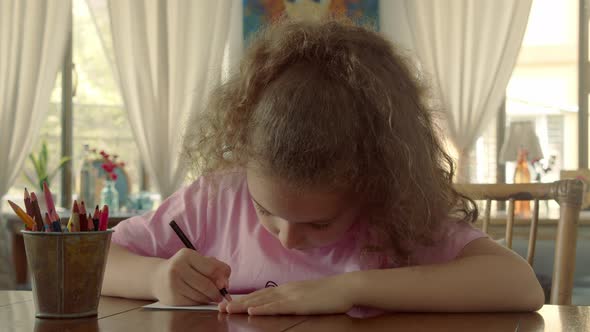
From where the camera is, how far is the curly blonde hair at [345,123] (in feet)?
3.00

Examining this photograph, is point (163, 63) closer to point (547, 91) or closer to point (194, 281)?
point (547, 91)

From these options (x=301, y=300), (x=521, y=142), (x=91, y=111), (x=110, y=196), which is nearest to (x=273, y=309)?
(x=301, y=300)

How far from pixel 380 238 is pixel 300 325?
8.9 inches

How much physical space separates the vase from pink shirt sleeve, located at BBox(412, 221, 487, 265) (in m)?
3.22

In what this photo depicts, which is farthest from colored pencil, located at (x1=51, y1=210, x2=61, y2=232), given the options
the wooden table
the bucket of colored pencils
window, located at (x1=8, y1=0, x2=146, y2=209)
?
window, located at (x1=8, y1=0, x2=146, y2=209)

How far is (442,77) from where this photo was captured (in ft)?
14.0

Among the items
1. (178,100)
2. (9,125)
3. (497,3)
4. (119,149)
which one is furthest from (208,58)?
(497,3)

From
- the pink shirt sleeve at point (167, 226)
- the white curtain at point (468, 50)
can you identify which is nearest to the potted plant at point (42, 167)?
the white curtain at point (468, 50)

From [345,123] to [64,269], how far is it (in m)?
0.37

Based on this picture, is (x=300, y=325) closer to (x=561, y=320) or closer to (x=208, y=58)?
(x=561, y=320)

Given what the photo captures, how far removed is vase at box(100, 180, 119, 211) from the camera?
413 centimetres

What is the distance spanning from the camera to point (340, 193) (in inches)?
37.6

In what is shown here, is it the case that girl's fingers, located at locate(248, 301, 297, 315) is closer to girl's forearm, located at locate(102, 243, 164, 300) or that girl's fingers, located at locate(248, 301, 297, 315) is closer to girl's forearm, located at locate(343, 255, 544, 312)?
girl's forearm, located at locate(343, 255, 544, 312)

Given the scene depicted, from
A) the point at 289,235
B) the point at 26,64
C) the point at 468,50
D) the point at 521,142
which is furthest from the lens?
the point at 26,64
